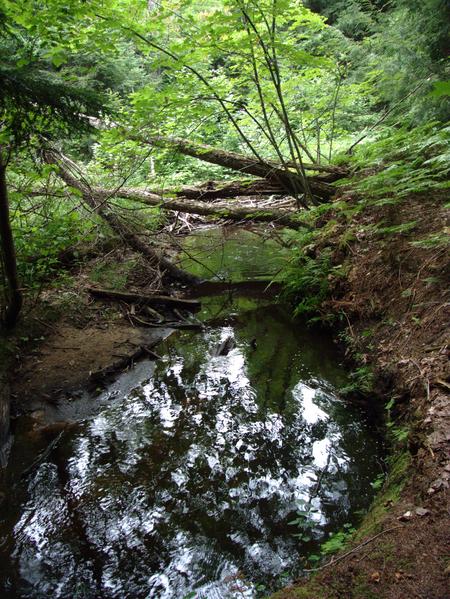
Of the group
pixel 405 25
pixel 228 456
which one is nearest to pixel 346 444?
pixel 228 456

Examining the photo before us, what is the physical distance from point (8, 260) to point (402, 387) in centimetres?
480

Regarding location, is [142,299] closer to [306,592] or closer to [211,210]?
[211,210]

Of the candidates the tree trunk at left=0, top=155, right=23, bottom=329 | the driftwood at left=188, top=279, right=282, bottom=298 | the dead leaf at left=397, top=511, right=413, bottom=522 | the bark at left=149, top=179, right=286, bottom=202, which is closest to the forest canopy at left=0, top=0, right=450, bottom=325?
the tree trunk at left=0, top=155, right=23, bottom=329

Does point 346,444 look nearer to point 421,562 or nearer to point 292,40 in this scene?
point 421,562

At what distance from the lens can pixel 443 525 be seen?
2301mm

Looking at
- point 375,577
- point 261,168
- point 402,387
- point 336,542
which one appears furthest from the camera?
point 261,168

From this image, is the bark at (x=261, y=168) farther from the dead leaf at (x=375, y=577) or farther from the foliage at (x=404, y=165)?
the dead leaf at (x=375, y=577)

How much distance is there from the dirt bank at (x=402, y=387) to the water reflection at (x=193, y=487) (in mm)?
574

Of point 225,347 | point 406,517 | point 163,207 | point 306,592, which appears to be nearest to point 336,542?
point 406,517

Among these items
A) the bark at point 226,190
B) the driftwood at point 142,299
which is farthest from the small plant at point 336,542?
the bark at point 226,190

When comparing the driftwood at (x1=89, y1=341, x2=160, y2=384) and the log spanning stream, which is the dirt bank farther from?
the driftwood at (x1=89, y1=341, x2=160, y2=384)

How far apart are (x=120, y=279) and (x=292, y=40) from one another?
5263 millimetres

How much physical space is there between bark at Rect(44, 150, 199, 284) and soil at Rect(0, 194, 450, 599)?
0.75 m

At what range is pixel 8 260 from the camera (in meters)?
4.88
